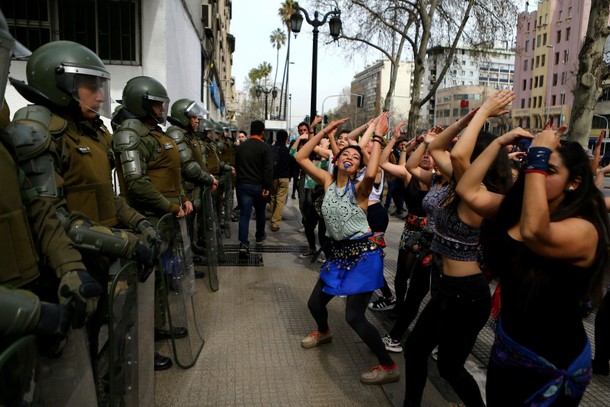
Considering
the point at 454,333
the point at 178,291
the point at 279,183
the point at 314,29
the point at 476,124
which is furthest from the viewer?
the point at 314,29

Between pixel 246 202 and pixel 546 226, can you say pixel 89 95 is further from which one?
pixel 246 202

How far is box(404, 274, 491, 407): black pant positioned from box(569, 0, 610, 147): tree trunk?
252 inches

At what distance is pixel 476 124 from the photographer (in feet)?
8.73

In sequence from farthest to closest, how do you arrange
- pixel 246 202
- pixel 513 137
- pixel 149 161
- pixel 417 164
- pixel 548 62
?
1. pixel 548 62
2. pixel 246 202
3. pixel 149 161
4. pixel 417 164
5. pixel 513 137

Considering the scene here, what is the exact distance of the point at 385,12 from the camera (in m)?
→ 21.7

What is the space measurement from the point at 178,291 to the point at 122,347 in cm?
149

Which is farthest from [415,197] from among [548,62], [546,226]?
[548,62]

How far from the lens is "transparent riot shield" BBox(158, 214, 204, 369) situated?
371 centimetres

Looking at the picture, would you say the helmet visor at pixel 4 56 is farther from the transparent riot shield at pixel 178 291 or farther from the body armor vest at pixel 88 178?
the transparent riot shield at pixel 178 291

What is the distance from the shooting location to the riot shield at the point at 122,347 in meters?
2.16

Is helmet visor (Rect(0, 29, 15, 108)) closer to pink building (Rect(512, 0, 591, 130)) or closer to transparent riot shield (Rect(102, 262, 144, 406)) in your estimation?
transparent riot shield (Rect(102, 262, 144, 406))

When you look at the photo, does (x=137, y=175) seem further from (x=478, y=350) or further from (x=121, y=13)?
(x=121, y=13)

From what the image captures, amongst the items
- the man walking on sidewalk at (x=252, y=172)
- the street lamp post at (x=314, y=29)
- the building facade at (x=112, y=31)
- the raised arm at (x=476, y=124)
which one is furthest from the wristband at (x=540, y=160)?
the street lamp post at (x=314, y=29)

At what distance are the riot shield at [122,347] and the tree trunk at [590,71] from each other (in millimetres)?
7916
